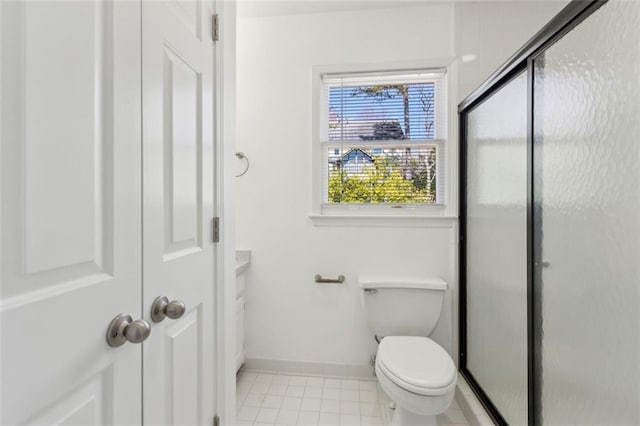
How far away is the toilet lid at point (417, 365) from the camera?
1342mm

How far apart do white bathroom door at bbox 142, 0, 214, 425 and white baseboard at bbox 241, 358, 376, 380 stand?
44.0 inches

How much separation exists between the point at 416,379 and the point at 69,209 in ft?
4.50

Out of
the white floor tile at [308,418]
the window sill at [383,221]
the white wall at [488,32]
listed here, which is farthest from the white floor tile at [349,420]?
the white wall at [488,32]

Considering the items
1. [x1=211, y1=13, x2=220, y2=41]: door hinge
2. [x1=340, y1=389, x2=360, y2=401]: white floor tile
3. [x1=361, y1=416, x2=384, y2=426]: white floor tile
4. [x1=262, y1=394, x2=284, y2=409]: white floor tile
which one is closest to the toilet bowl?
[x1=361, y1=416, x2=384, y2=426]: white floor tile

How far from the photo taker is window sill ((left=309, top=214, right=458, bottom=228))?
79.9 inches

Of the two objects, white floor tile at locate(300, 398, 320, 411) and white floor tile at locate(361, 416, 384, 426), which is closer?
white floor tile at locate(361, 416, 384, 426)

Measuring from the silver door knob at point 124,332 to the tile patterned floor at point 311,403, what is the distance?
1327 millimetres


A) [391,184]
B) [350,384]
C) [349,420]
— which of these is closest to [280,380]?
[350,384]

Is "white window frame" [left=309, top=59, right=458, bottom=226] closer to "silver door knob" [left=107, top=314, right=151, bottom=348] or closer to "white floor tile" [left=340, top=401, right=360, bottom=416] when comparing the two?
"white floor tile" [left=340, top=401, right=360, bottom=416]

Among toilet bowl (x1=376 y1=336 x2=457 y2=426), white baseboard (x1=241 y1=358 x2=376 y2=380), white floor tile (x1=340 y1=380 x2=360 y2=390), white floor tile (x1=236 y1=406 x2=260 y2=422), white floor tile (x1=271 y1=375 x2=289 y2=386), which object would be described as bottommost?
white floor tile (x1=236 y1=406 x2=260 y2=422)

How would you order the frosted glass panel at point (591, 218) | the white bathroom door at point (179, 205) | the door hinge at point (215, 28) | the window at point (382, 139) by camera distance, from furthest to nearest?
the window at point (382, 139) < the door hinge at point (215, 28) < the frosted glass panel at point (591, 218) < the white bathroom door at point (179, 205)

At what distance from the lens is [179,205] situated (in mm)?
882

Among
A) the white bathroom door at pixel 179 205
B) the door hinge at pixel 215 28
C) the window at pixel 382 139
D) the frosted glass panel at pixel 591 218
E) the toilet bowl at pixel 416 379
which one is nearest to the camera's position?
the white bathroom door at pixel 179 205

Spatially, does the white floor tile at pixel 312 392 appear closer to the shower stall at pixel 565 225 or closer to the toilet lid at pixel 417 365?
the toilet lid at pixel 417 365
